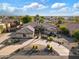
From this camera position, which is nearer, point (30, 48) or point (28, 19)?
point (30, 48)

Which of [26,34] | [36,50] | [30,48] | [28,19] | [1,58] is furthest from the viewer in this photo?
[28,19]

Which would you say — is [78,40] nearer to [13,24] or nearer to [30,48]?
[30,48]

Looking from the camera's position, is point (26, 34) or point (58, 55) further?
point (26, 34)

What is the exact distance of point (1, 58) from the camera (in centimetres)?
501

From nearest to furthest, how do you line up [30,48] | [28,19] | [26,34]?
[30,48], [26,34], [28,19]

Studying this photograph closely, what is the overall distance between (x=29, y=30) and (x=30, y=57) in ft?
13.7

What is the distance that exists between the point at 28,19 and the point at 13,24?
1497mm

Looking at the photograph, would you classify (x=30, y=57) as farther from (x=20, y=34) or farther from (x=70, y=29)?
(x=70, y=29)

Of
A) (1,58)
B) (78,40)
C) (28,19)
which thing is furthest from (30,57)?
(28,19)

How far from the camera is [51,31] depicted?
1005cm

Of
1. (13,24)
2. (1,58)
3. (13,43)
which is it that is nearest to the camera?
(1,58)

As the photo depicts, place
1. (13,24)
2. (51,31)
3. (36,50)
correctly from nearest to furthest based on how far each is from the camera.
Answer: (36,50) → (51,31) → (13,24)

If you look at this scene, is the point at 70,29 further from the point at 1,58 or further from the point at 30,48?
the point at 1,58

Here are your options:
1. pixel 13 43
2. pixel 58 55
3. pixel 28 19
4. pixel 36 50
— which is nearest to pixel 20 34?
pixel 13 43
